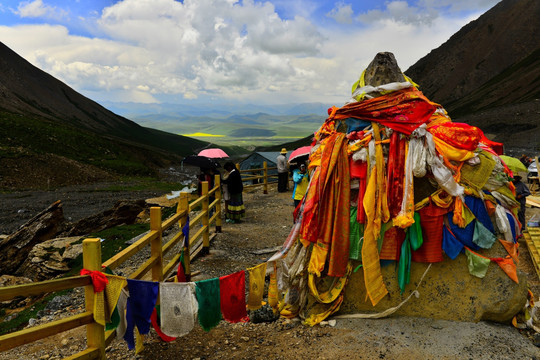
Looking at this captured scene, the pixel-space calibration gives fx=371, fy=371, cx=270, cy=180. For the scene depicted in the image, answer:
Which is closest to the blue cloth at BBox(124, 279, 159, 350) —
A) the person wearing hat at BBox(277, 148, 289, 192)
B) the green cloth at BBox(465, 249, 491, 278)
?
the green cloth at BBox(465, 249, 491, 278)

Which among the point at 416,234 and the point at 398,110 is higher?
the point at 398,110

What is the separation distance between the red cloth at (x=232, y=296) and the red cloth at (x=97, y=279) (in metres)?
1.30

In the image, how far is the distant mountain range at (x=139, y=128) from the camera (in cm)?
2880

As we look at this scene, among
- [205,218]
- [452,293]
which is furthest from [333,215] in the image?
[205,218]

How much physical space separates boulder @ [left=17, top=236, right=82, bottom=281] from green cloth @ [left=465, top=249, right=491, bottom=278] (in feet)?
26.3

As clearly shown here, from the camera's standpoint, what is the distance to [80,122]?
223 feet

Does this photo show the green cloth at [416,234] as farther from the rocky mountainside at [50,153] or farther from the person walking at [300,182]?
the rocky mountainside at [50,153]

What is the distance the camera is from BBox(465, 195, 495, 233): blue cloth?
4648 millimetres

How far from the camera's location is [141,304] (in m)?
3.70

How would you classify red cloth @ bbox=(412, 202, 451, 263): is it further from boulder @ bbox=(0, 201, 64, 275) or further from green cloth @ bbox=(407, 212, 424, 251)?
boulder @ bbox=(0, 201, 64, 275)

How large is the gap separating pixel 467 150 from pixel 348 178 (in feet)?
4.90

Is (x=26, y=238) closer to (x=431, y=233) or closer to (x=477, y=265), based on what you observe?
(x=431, y=233)

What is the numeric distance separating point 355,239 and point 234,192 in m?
6.50

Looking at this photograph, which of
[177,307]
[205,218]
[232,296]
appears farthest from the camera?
[205,218]
